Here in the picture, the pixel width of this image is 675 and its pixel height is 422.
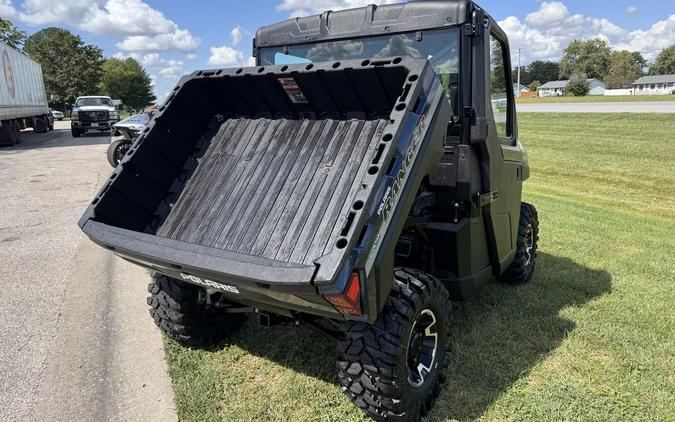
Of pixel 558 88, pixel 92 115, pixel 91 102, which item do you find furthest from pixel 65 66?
pixel 558 88

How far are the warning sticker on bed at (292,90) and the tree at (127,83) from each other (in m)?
83.8

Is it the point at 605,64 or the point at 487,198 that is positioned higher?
the point at 605,64

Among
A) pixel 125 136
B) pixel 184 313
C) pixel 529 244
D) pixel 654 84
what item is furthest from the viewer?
pixel 654 84

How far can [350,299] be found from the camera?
7.47 feet

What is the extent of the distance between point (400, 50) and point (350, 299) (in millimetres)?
2112

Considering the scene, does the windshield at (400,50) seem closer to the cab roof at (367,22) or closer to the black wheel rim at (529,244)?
the cab roof at (367,22)

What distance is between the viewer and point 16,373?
11.9 feet

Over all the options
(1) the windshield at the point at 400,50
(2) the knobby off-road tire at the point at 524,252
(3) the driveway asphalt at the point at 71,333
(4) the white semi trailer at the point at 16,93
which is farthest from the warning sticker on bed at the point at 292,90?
(4) the white semi trailer at the point at 16,93

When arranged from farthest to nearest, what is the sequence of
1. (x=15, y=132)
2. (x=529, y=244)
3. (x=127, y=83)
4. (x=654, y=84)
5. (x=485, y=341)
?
(x=654, y=84) → (x=127, y=83) → (x=15, y=132) → (x=529, y=244) → (x=485, y=341)

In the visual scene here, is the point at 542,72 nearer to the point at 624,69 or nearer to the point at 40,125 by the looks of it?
the point at 624,69

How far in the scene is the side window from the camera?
386cm

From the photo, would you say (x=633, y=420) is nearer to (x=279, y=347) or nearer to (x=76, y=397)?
(x=279, y=347)

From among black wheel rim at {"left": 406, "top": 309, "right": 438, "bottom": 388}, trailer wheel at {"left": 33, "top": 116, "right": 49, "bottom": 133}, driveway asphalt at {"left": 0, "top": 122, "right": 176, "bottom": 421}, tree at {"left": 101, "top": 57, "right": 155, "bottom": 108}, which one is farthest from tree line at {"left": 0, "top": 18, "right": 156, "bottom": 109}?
black wheel rim at {"left": 406, "top": 309, "right": 438, "bottom": 388}

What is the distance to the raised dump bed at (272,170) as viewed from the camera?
241 cm
